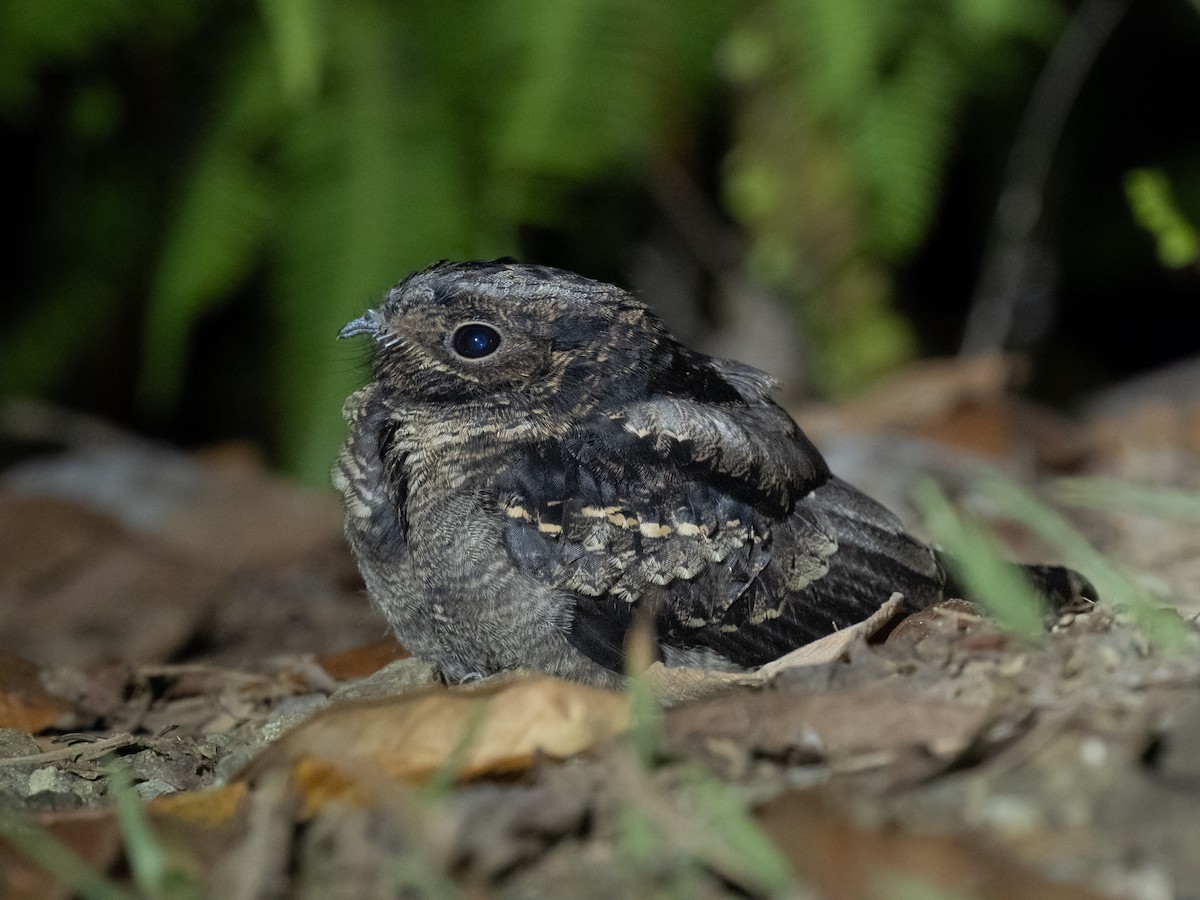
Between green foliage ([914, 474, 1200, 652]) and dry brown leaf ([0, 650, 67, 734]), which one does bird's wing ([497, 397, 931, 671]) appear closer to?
green foliage ([914, 474, 1200, 652])

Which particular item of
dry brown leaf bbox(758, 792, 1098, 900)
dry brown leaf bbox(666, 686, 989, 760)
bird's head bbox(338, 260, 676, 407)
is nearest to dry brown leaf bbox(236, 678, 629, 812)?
dry brown leaf bbox(666, 686, 989, 760)

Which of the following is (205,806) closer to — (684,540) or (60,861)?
(60,861)

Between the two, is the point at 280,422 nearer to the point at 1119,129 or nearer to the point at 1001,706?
the point at 1119,129

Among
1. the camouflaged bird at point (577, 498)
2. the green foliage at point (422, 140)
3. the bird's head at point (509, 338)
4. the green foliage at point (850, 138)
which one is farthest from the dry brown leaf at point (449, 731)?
the green foliage at point (850, 138)

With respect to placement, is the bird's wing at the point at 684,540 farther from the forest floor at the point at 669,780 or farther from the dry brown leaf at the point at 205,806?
the dry brown leaf at the point at 205,806

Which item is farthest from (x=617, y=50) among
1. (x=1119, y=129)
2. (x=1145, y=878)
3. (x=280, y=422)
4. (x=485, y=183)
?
(x=1145, y=878)

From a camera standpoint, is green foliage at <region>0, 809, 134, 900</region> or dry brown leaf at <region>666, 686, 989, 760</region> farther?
dry brown leaf at <region>666, 686, 989, 760</region>

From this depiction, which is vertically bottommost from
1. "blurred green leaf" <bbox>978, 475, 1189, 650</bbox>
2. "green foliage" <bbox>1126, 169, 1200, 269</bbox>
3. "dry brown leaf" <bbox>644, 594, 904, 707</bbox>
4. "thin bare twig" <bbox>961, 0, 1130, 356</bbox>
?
"dry brown leaf" <bbox>644, 594, 904, 707</bbox>
